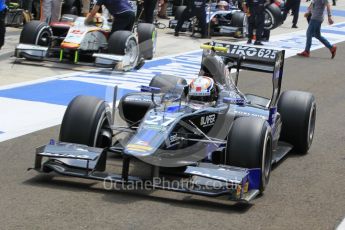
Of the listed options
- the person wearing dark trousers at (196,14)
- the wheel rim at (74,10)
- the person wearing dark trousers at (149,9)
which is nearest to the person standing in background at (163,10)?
the person wearing dark trousers at (196,14)

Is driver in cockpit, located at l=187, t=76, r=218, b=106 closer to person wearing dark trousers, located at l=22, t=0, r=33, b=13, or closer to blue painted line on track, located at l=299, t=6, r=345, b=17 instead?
person wearing dark trousers, located at l=22, t=0, r=33, b=13

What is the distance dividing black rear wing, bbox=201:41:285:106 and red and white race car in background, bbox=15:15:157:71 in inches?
215

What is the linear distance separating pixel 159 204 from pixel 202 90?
1.48 meters

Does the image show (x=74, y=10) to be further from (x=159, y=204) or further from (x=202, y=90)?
(x=159, y=204)

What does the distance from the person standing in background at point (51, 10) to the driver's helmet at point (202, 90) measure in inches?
401

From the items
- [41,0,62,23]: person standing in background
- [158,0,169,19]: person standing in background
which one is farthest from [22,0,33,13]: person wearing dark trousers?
[158,0,169,19]: person standing in background

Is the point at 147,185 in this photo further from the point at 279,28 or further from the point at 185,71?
the point at 279,28

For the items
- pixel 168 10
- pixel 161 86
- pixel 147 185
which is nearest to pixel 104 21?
pixel 161 86

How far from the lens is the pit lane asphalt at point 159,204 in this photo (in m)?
6.25

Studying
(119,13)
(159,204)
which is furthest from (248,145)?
(119,13)

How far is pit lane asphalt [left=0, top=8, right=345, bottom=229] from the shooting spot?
625 cm

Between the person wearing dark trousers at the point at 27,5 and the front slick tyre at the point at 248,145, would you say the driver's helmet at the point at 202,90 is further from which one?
the person wearing dark trousers at the point at 27,5

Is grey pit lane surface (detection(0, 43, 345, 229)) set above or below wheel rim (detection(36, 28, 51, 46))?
below

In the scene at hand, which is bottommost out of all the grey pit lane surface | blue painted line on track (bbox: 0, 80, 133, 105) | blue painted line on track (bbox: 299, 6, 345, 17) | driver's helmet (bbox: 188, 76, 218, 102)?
blue painted line on track (bbox: 0, 80, 133, 105)
